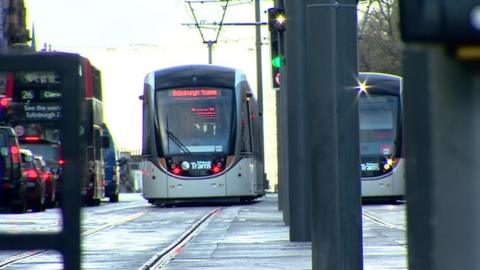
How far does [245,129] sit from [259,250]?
19.3 metres

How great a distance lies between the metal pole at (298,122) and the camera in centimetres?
1692

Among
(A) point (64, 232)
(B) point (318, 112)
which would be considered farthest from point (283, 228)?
(A) point (64, 232)

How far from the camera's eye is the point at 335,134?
9836mm

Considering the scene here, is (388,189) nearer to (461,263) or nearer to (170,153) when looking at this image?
(170,153)

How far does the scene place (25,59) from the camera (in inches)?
130

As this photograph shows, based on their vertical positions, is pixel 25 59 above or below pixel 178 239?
above

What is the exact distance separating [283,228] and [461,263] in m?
18.5

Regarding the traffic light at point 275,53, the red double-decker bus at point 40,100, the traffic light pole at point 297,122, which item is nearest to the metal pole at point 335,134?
the red double-decker bus at point 40,100

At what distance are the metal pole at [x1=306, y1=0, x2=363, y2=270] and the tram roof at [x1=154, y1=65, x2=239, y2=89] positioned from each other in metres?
23.7

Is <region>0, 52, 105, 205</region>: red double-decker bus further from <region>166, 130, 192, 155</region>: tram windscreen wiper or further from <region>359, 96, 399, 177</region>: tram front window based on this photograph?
<region>359, 96, 399, 177</region>: tram front window

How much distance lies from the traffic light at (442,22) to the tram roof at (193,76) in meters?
31.0

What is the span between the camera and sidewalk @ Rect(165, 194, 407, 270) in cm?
1302

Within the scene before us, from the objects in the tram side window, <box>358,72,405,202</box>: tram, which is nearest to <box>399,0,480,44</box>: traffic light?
<box>358,72,405,202</box>: tram

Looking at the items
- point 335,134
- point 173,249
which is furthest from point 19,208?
point 173,249
